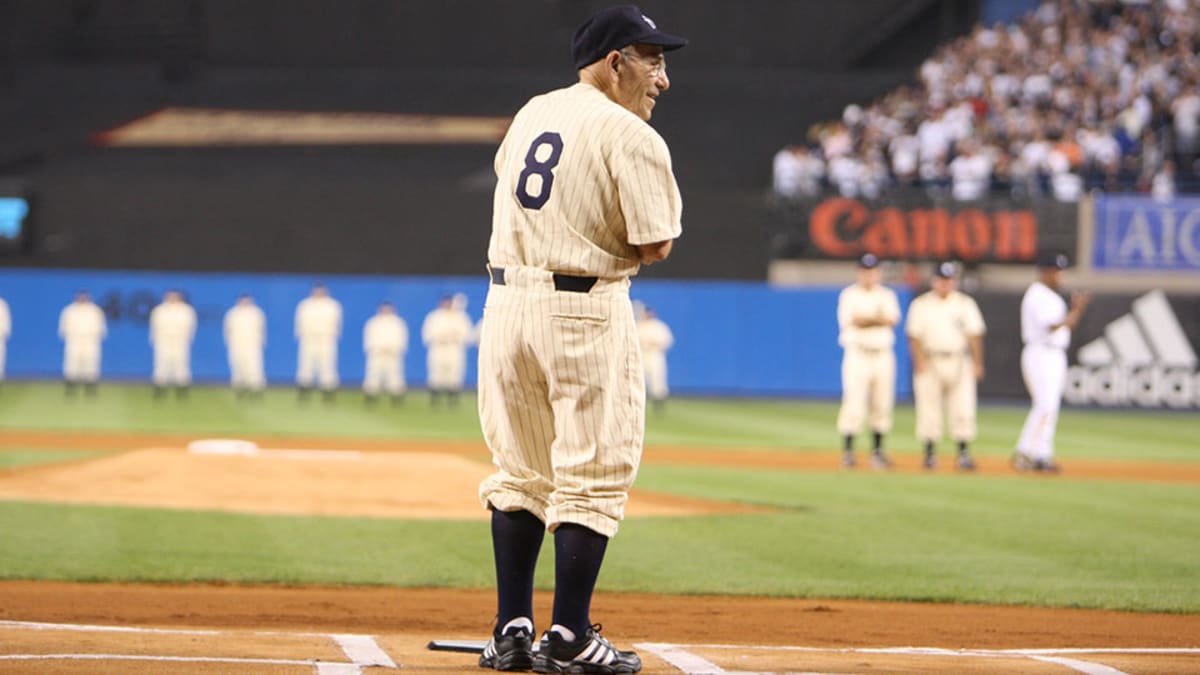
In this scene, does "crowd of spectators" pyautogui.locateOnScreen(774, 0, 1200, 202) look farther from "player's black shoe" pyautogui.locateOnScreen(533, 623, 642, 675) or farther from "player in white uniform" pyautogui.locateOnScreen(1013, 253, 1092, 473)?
"player's black shoe" pyautogui.locateOnScreen(533, 623, 642, 675)

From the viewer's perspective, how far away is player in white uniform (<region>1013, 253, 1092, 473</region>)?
54.0 feet

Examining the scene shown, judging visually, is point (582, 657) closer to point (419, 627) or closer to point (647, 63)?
point (647, 63)

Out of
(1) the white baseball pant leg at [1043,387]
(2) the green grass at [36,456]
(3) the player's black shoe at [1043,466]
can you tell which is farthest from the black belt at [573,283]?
(3) the player's black shoe at [1043,466]

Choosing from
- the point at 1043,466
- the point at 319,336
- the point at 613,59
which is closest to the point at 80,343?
the point at 319,336

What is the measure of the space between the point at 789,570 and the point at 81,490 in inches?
235

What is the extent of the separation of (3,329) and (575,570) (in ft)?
81.4

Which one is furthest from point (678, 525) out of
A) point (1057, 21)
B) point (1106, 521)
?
point (1057, 21)

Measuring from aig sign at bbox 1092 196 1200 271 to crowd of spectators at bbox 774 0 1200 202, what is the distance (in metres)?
0.33

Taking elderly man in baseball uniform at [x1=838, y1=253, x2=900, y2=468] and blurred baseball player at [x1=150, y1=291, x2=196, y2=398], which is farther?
blurred baseball player at [x1=150, y1=291, x2=196, y2=398]

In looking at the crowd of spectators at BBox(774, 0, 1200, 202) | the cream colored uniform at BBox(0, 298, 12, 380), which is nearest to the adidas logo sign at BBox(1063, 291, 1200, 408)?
the crowd of spectators at BBox(774, 0, 1200, 202)

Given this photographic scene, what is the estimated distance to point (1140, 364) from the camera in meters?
29.4

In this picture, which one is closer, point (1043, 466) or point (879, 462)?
point (1043, 466)

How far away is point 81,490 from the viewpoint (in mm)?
12898

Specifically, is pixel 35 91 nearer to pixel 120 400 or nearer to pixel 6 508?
pixel 120 400
